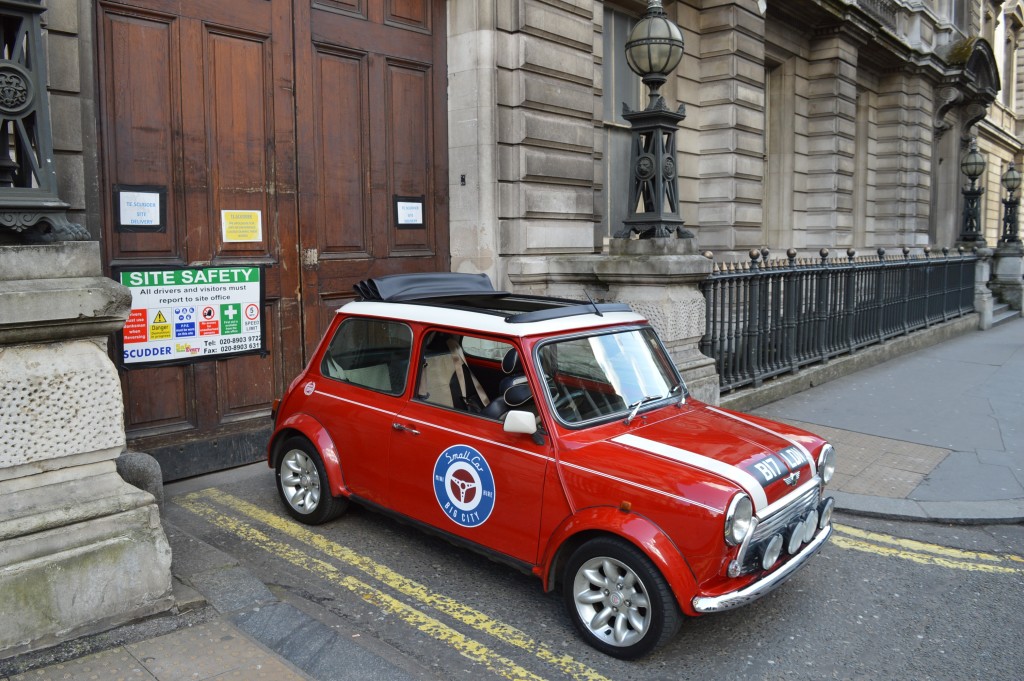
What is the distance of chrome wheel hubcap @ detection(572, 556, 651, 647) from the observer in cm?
395

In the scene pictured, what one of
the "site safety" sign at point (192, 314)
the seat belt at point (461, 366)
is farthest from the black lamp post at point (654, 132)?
the seat belt at point (461, 366)

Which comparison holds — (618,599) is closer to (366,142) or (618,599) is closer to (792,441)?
(792,441)

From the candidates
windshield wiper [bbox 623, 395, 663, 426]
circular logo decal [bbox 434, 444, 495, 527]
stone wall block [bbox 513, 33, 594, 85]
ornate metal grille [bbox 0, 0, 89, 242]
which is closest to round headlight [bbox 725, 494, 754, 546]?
windshield wiper [bbox 623, 395, 663, 426]

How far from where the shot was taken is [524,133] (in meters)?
9.38

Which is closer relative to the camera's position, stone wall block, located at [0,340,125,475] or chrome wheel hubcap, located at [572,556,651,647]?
stone wall block, located at [0,340,125,475]

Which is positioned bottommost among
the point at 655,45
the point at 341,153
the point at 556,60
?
the point at 341,153

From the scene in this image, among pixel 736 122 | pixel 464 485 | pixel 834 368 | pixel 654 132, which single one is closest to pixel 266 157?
pixel 654 132

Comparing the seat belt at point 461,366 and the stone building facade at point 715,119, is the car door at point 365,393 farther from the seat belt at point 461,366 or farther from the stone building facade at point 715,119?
the stone building facade at point 715,119

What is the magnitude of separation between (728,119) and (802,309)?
195 inches

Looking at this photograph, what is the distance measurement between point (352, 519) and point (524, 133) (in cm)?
520

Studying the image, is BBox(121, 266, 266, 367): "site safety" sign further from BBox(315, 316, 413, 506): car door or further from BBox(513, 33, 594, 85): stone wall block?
BBox(513, 33, 594, 85): stone wall block

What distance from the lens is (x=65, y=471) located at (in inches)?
159

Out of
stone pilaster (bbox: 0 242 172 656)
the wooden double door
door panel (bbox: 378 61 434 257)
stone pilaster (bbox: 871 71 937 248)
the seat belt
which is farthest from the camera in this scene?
stone pilaster (bbox: 871 71 937 248)

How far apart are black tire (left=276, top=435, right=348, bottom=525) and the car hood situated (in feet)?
7.42
